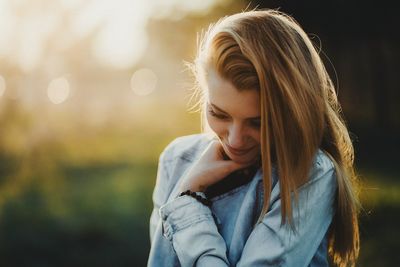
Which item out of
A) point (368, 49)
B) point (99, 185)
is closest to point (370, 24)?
point (368, 49)

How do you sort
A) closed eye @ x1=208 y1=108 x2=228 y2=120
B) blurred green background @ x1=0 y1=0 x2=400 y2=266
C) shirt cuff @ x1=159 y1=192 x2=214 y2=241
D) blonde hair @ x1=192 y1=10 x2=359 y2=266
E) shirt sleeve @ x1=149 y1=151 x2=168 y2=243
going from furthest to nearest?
1. blurred green background @ x1=0 y1=0 x2=400 y2=266
2. shirt sleeve @ x1=149 y1=151 x2=168 y2=243
3. shirt cuff @ x1=159 y1=192 x2=214 y2=241
4. closed eye @ x1=208 y1=108 x2=228 y2=120
5. blonde hair @ x1=192 y1=10 x2=359 y2=266

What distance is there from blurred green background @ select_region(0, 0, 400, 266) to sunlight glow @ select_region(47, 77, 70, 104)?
38 millimetres

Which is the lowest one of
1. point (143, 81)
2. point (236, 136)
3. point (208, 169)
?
point (143, 81)

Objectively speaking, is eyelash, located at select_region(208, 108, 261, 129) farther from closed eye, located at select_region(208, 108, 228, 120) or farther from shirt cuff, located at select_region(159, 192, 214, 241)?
shirt cuff, located at select_region(159, 192, 214, 241)

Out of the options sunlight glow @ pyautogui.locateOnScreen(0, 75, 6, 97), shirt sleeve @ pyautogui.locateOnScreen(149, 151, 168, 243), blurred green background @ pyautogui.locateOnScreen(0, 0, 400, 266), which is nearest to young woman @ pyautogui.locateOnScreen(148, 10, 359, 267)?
shirt sleeve @ pyautogui.locateOnScreen(149, 151, 168, 243)

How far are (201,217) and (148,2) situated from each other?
7.30m

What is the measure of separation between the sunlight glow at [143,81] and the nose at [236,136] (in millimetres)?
13290

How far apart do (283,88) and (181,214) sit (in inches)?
25.4

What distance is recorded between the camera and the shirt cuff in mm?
2152

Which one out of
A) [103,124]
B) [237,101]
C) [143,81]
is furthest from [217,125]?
[143,81]

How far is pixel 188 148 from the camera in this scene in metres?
2.50

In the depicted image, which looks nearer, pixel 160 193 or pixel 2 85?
pixel 160 193

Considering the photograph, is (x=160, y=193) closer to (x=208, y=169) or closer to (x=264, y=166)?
(x=208, y=169)

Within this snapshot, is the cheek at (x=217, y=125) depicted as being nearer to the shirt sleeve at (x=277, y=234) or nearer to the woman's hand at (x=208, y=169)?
the woman's hand at (x=208, y=169)
